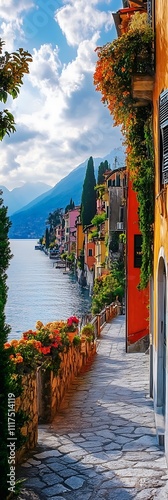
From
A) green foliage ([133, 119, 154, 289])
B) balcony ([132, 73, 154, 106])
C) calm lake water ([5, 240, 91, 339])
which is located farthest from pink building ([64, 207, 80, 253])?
balcony ([132, 73, 154, 106])

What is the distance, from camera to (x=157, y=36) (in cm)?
760

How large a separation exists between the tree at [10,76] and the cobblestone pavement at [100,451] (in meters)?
3.48

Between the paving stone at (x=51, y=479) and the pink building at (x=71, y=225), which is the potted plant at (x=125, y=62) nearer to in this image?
the paving stone at (x=51, y=479)

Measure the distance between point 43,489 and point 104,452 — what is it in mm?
1276

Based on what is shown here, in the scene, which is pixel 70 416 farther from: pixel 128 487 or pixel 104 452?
pixel 128 487

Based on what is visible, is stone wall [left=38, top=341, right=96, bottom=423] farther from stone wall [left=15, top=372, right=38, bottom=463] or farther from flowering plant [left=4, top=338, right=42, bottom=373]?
stone wall [left=15, top=372, right=38, bottom=463]

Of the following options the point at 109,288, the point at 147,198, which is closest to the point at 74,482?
the point at 147,198

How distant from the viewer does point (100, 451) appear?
629cm

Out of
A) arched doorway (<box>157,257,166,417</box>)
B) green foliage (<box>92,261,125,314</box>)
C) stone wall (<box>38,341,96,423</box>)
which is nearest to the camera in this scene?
arched doorway (<box>157,257,166,417</box>)

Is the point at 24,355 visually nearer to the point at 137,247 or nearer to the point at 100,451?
the point at 100,451

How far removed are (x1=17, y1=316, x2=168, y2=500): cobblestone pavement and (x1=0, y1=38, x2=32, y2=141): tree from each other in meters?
3.48

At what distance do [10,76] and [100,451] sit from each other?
4563mm

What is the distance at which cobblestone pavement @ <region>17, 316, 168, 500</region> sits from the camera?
511 centimetres

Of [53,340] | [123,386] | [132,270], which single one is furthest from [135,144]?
[132,270]
